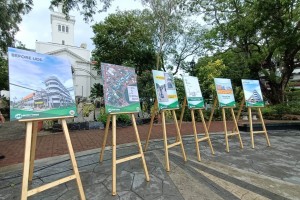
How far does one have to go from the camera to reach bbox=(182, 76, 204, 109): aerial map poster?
3882 millimetres

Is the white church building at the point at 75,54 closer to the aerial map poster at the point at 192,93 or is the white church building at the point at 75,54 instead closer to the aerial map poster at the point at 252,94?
the aerial map poster at the point at 252,94

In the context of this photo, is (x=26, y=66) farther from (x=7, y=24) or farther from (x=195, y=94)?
(x=7, y=24)

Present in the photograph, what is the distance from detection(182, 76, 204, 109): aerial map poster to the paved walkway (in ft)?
3.17

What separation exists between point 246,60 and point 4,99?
1686cm

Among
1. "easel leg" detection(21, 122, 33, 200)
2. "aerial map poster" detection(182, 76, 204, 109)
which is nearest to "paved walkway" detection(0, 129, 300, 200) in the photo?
"easel leg" detection(21, 122, 33, 200)

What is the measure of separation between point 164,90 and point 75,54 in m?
26.4

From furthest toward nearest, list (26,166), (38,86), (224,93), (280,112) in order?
(280,112)
(224,93)
(38,86)
(26,166)

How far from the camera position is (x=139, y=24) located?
46.6 ft

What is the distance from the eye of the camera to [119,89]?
9.56 feet

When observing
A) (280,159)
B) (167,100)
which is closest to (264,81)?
(280,159)

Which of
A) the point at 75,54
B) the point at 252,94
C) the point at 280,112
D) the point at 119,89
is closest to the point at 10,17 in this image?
the point at 119,89

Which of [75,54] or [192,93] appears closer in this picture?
[192,93]

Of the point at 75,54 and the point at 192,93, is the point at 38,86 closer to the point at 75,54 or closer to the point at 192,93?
the point at 192,93

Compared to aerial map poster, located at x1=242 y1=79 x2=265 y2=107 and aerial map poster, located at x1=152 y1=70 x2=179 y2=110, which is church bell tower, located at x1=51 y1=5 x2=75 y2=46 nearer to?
aerial map poster, located at x1=242 y1=79 x2=265 y2=107
